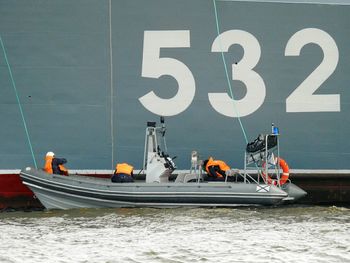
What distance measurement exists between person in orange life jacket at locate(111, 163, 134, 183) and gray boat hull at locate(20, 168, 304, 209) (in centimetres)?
16

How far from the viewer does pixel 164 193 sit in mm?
11227

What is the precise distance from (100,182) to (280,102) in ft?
12.8

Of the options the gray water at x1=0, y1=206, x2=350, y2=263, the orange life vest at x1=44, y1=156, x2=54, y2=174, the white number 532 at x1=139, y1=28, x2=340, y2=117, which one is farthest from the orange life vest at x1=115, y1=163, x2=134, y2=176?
the white number 532 at x1=139, y1=28, x2=340, y2=117

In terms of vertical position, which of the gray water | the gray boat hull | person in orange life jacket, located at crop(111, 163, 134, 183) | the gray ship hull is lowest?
the gray water

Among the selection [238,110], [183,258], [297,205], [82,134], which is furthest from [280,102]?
[183,258]

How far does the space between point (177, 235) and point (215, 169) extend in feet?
9.98

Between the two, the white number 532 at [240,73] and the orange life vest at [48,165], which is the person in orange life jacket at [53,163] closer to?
the orange life vest at [48,165]

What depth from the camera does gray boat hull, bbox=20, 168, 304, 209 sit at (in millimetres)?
11188

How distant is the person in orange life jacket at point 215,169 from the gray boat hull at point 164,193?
15.2 inches

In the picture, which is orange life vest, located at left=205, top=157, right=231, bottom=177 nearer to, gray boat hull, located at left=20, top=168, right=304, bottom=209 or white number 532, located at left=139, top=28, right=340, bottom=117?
gray boat hull, located at left=20, top=168, right=304, bottom=209

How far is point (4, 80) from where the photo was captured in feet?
41.7

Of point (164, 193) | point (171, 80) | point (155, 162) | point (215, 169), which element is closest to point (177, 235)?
point (164, 193)

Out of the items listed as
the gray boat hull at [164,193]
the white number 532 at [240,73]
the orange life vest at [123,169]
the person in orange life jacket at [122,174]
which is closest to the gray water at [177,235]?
the gray boat hull at [164,193]

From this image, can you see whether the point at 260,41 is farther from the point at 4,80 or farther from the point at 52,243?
the point at 52,243
